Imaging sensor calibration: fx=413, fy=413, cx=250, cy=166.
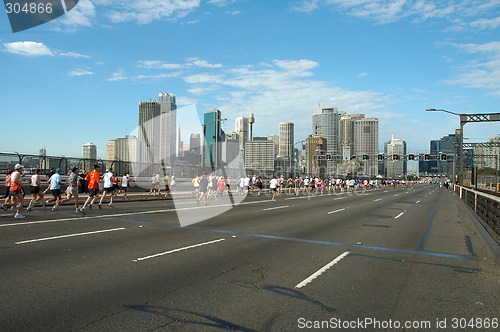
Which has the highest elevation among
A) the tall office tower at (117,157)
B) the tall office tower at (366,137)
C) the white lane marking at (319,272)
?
the tall office tower at (366,137)

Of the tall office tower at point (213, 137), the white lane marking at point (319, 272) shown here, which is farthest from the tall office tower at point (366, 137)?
the white lane marking at point (319, 272)

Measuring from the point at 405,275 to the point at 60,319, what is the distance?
5567mm

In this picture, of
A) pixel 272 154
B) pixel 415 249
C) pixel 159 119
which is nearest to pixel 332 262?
pixel 415 249

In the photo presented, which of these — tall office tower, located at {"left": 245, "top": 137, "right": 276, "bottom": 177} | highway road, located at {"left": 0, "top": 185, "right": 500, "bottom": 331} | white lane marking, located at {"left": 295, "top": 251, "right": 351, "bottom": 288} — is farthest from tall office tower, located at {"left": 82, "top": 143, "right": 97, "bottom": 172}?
tall office tower, located at {"left": 245, "top": 137, "right": 276, "bottom": 177}

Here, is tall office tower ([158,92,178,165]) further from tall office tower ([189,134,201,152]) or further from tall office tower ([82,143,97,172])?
tall office tower ([82,143,97,172])

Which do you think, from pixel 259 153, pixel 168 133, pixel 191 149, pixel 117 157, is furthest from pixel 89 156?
pixel 259 153

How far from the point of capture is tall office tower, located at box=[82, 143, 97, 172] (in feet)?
97.9

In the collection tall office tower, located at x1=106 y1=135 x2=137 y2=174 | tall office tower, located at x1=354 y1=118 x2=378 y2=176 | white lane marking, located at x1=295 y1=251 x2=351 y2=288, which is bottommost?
white lane marking, located at x1=295 y1=251 x2=351 y2=288

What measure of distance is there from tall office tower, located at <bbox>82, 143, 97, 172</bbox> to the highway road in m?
18.3

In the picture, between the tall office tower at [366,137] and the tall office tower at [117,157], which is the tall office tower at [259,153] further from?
the tall office tower at [366,137]

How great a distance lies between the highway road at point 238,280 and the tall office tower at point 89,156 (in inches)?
721

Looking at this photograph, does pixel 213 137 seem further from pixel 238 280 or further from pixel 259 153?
pixel 259 153

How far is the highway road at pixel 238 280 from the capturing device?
193 inches

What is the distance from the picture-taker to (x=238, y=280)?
261 inches
